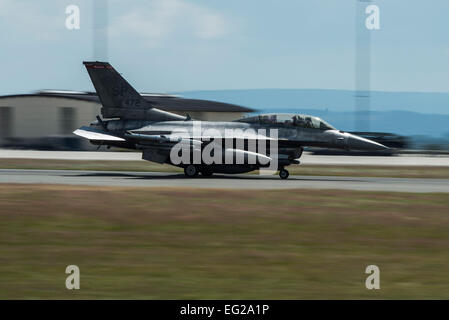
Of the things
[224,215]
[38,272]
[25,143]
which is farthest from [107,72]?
[25,143]

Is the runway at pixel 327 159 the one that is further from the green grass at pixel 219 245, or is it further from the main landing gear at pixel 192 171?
the green grass at pixel 219 245

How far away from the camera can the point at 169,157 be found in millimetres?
29719

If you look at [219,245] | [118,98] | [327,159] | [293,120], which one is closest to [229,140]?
[293,120]

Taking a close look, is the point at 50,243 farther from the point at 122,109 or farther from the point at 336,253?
the point at 122,109

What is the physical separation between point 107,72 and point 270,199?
559 inches

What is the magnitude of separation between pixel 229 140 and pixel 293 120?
2962mm

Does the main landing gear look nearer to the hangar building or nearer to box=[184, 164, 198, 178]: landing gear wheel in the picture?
box=[184, 164, 198, 178]: landing gear wheel

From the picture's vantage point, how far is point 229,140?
29.6 metres

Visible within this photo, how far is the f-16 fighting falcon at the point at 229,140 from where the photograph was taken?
96.1ft

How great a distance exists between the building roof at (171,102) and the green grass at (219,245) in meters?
51.7

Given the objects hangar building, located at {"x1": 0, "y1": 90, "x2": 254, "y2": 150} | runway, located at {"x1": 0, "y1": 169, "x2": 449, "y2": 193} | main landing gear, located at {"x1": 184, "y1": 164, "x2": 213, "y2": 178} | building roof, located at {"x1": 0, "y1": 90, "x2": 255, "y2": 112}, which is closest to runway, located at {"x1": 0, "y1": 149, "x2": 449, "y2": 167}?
hangar building, located at {"x1": 0, "y1": 90, "x2": 254, "y2": 150}

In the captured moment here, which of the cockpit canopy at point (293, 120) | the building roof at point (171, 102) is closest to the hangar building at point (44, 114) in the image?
the building roof at point (171, 102)

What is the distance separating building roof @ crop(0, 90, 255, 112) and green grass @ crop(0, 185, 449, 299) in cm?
5174

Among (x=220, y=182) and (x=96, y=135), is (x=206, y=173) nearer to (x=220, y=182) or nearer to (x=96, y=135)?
(x=220, y=182)
